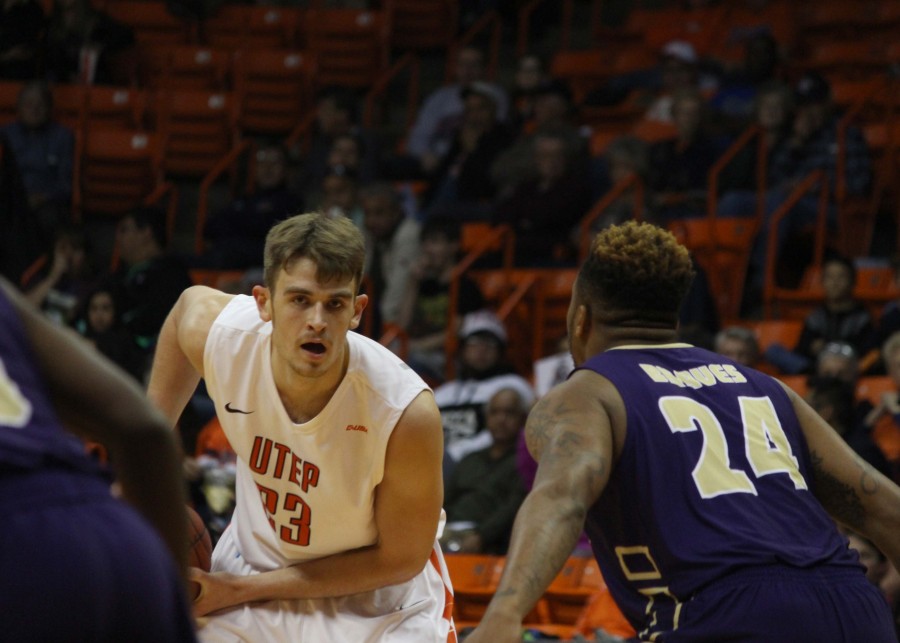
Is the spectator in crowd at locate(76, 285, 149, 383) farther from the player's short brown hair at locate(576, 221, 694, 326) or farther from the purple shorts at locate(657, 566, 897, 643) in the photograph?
the purple shorts at locate(657, 566, 897, 643)

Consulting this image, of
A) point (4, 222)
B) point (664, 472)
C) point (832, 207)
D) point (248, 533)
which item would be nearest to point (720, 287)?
point (832, 207)

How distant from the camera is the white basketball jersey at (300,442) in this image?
Answer: 399 cm

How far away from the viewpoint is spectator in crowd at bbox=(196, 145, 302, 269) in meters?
11.6

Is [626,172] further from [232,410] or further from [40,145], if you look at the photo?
[232,410]

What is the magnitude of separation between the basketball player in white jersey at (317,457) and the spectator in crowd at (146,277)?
5405mm

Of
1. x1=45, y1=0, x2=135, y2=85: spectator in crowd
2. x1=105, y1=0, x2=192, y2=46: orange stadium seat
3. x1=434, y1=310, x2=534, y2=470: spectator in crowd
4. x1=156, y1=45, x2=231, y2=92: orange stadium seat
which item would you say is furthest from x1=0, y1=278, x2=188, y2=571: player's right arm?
x1=105, y1=0, x2=192, y2=46: orange stadium seat

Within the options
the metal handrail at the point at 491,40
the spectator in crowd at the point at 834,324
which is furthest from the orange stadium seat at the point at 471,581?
the metal handrail at the point at 491,40

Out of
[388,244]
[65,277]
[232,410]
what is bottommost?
[65,277]

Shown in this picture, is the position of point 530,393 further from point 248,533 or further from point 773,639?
point 773,639

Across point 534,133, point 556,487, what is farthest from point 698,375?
point 534,133

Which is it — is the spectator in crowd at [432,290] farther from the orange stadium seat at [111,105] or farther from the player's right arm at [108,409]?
the player's right arm at [108,409]

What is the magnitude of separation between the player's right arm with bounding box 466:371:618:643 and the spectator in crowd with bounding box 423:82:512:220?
846cm

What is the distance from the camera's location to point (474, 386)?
9.08 m

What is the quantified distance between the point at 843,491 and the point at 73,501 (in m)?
2.11
